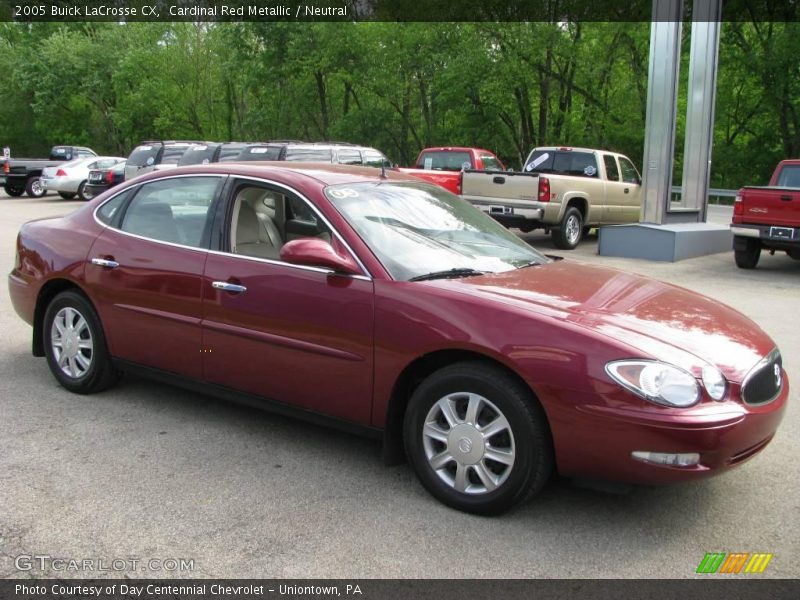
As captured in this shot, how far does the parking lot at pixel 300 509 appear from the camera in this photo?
3.16 metres

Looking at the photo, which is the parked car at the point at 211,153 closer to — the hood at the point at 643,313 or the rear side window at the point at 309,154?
the rear side window at the point at 309,154

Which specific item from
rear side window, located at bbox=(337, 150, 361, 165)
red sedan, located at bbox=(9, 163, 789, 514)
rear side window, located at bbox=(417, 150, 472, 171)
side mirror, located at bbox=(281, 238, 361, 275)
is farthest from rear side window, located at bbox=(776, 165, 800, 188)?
side mirror, located at bbox=(281, 238, 361, 275)

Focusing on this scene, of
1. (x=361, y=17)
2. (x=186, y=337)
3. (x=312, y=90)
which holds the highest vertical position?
(x=361, y=17)

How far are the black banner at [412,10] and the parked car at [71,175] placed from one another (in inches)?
502

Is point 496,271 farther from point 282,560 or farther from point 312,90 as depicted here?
point 312,90

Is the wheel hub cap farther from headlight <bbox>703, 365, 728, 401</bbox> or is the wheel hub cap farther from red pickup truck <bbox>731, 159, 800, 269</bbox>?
red pickup truck <bbox>731, 159, 800, 269</bbox>

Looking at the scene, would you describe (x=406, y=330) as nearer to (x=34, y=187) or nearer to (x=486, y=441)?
(x=486, y=441)

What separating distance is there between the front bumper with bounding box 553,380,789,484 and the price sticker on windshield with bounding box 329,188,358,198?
1.79 meters

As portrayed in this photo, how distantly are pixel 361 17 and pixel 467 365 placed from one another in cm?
3509

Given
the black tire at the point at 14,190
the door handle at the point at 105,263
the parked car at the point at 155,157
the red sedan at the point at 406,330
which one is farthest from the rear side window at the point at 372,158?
the black tire at the point at 14,190

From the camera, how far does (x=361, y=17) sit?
118 feet

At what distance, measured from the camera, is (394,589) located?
2.94 metres

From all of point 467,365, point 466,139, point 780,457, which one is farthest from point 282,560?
point 466,139

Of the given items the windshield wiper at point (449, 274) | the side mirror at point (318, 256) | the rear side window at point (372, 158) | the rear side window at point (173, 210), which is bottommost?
the windshield wiper at point (449, 274)
